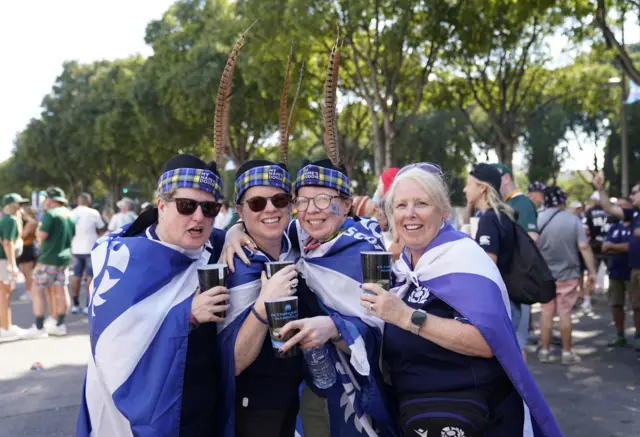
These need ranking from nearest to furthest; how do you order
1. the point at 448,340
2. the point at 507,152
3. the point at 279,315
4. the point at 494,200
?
the point at 279,315 < the point at 448,340 < the point at 494,200 < the point at 507,152

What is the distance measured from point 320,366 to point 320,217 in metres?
0.67

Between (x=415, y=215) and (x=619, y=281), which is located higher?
(x=415, y=215)

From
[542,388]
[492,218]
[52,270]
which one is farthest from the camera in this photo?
[52,270]

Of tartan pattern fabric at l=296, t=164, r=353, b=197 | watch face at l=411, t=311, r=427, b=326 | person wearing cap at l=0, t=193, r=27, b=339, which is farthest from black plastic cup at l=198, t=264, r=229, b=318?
person wearing cap at l=0, t=193, r=27, b=339

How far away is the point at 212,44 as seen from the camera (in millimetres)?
25219

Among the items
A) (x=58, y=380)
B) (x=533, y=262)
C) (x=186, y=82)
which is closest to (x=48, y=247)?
(x=58, y=380)

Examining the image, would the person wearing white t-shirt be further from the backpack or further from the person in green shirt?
the backpack

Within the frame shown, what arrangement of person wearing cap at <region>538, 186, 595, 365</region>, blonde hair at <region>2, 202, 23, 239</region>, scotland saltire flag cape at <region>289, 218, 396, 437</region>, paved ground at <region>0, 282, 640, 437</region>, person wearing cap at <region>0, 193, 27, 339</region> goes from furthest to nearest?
1. blonde hair at <region>2, 202, 23, 239</region>
2. person wearing cap at <region>0, 193, 27, 339</region>
3. person wearing cap at <region>538, 186, 595, 365</region>
4. paved ground at <region>0, 282, 640, 437</region>
5. scotland saltire flag cape at <region>289, 218, 396, 437</region>

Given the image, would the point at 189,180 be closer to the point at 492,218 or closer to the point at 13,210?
the point at 492,218

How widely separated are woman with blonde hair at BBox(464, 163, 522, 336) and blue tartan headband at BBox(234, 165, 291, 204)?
2573 millimetres

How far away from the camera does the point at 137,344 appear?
2.57 meters

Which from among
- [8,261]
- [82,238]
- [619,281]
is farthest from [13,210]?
[619,281]

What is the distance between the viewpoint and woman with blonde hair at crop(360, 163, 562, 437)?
2516mm

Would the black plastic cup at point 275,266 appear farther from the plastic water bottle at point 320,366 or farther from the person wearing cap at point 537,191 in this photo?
the person wearing cap at point 537,191
